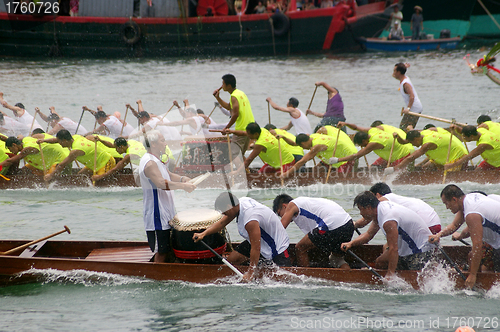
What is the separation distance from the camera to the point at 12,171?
11.9 m

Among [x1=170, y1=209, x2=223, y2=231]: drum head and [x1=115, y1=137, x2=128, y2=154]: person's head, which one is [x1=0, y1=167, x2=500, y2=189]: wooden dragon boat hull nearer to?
[x1=115, y1=137, x2=128, y2=154]: person's head

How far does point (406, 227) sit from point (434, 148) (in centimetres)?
448

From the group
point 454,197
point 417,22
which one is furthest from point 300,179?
point 417,22

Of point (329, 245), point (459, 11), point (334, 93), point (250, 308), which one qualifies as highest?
point (459, 11)

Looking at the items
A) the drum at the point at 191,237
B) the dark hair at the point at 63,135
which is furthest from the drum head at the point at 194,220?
the dark hair at the point at 63,135

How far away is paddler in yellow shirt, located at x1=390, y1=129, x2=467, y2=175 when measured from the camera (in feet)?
34.0

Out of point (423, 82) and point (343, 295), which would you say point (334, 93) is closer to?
point (343, 295)

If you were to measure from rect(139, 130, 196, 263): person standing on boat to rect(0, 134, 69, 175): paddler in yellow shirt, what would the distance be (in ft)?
17.9

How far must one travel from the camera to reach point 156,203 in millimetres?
6742

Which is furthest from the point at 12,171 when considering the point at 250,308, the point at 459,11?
the point at 459,11

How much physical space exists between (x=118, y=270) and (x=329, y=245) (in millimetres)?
2679

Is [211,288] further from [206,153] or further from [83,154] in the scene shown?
[83,154]

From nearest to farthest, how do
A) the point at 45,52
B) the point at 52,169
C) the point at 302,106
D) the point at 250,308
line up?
the point at 250,308
the point at 52,169
the point at 302,106
the point at 45,52

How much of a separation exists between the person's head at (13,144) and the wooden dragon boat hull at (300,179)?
1.87ft
